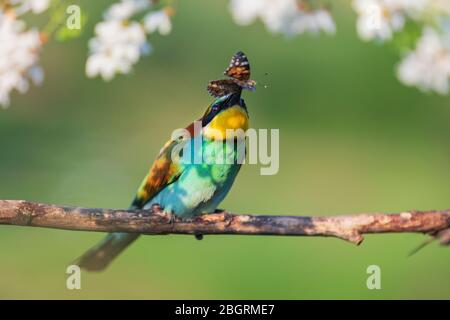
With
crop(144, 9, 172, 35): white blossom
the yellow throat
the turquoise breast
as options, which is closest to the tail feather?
the turquoise breast

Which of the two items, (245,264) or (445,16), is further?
(245,264)

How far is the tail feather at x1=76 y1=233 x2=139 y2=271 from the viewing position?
114 inches

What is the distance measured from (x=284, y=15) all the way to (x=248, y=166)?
350 centimetres

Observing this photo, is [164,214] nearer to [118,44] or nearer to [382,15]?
[118,44]

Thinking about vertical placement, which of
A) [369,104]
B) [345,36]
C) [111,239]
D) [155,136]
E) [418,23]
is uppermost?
[345,36]

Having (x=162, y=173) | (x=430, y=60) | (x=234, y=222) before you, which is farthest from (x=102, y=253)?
(x=430, y=60)

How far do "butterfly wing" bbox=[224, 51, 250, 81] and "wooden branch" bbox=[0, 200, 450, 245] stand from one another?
1.33 feet

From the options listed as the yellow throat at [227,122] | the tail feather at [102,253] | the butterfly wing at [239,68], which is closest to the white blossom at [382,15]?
the butterfly wing at [239,68]

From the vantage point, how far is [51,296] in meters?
3.93

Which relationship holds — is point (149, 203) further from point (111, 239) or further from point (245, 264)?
point (245, 264)

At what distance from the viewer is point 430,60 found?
255 centimetres

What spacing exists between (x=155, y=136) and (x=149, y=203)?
10.2ft

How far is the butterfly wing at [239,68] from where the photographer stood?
7.73ft
